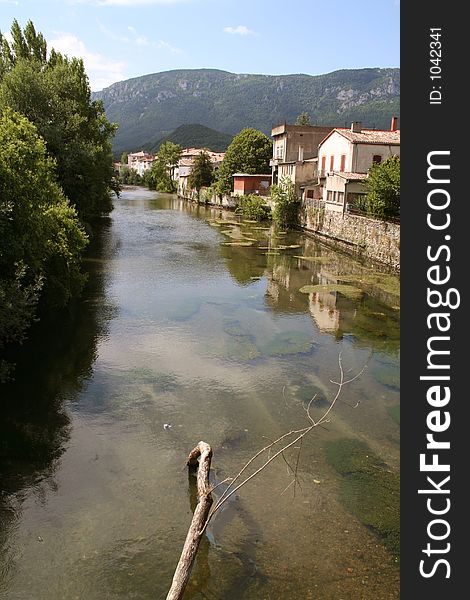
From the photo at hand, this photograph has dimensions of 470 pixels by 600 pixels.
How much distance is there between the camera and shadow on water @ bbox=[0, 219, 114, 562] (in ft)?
36.5

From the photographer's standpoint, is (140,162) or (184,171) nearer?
(184,171)

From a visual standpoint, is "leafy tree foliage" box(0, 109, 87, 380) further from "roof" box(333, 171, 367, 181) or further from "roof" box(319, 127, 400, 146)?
"roof" box(319, 127, 400, 146)

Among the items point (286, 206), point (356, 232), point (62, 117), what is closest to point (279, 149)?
point (286, 206)

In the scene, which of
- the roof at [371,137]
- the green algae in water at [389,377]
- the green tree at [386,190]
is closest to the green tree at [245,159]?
the roof at [371,137]

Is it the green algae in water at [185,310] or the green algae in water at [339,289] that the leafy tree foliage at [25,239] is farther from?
the green algae in water at [339,289]

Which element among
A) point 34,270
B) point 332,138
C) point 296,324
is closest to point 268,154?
point 332,138

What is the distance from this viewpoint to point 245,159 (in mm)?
75312

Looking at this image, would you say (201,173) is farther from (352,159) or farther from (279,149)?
(352,159)

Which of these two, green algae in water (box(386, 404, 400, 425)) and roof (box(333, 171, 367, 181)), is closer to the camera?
green algae in water (box(386, 404, 400, 425))

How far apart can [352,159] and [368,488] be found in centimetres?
3642

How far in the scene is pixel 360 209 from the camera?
132 feet

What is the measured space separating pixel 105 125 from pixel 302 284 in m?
24.8

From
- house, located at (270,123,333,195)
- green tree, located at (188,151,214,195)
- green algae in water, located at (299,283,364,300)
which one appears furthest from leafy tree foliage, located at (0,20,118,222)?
green tree, located at (188,151,214,195)

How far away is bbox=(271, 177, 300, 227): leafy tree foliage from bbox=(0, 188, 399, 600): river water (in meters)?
28.4
